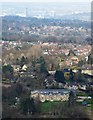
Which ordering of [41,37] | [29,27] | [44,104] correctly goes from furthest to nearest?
[29,27], [41,37], [44,104]

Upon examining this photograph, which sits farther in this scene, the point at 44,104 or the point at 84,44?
the point at 84,44

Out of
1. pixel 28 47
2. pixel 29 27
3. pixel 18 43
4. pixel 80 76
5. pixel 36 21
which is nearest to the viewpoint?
pixel 80 76

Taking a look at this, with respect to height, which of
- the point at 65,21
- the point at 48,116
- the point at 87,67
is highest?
the point at 65,21

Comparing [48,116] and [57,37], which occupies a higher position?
[57,37]

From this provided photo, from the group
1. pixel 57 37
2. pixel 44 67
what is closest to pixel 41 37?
pixel 57 37

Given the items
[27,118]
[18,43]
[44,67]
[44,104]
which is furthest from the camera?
[18,43]

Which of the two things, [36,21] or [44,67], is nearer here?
[44,67]

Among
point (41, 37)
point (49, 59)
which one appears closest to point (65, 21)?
point (41, 37)

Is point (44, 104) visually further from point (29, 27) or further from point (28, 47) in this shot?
point (29, 27)

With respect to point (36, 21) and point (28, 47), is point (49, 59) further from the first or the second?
point (36, 21)
